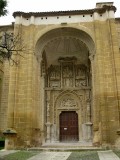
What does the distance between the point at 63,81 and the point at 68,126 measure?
3.72 m

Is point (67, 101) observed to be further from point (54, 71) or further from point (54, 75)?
point (54, 71)

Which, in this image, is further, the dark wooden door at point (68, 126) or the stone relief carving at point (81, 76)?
the stone relief carving at point (81, 76)

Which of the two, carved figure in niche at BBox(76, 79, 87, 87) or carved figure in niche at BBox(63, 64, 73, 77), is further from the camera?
carved figure in niche at BBox(63, 64, 73, 77)

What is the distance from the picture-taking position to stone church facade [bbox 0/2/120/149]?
13711mm

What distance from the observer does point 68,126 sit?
17688 millimetres

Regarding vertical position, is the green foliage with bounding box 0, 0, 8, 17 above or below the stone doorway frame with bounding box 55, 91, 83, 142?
above

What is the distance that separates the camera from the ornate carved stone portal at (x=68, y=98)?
17.4 meters

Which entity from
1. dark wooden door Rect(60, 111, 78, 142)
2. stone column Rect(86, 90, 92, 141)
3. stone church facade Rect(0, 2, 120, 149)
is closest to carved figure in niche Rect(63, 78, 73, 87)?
stone church facade Rect(0, 2, 120, 149)

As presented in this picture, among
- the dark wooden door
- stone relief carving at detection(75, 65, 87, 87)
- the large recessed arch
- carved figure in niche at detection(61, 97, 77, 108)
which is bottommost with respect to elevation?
the dark wooden door

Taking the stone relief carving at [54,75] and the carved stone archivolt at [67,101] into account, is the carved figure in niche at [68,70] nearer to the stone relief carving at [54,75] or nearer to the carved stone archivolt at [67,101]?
the stone relief carving at [54,75]

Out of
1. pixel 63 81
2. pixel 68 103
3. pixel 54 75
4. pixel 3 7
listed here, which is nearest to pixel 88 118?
pixel 68 103

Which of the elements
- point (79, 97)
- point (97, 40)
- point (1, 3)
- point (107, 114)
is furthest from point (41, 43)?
point (1, 3)

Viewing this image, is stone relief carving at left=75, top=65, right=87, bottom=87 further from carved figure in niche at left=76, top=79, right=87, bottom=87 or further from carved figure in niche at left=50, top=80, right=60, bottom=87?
carved figure in niche at left=50, top=80, right=60, bottom=87

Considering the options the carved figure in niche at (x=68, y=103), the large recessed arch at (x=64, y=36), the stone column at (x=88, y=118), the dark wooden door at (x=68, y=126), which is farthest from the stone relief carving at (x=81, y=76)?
the large recessed arch at (x=64, y=36)
